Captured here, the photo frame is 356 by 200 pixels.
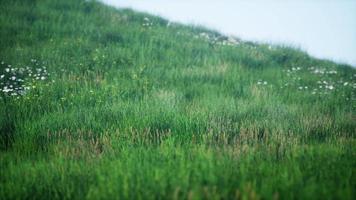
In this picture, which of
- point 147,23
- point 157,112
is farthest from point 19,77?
point 147,23

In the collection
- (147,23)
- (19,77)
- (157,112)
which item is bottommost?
(19,77)

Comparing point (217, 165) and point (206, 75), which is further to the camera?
point (206, 75)

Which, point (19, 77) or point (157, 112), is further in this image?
point (19, 77)

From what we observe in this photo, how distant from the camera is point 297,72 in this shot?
33.9 ft

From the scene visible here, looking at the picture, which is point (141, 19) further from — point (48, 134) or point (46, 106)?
point (48, 134)

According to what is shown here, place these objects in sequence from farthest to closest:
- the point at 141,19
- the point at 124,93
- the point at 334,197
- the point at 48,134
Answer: the point at 141,19, the point at 124,93, the point at 48,134, the point at 334,197

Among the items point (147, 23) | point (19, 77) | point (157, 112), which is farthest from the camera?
point (147, 23)

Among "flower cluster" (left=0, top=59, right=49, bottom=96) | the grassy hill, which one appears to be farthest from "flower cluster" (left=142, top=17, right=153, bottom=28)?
"flower cluster" (left=0, top=59, right=49, bottom=96)

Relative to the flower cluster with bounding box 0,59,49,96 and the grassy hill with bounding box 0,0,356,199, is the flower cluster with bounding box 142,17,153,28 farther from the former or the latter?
the flower cluster with bounding box 0,59,49,96

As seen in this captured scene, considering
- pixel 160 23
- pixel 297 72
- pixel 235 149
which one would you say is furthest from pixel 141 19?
pixel 235 149

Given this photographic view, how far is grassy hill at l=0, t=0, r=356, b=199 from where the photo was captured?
3.36 meters

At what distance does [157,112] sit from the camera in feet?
19.5

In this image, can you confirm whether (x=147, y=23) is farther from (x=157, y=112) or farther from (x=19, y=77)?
(x=157, y=112)

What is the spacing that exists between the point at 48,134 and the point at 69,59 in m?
4.45
